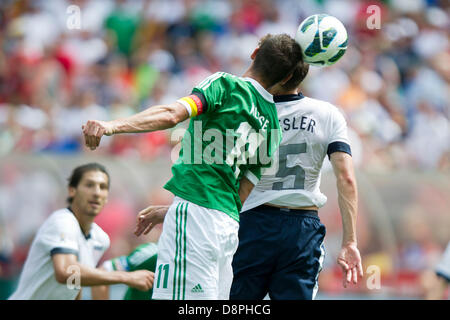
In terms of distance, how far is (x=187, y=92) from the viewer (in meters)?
13.1

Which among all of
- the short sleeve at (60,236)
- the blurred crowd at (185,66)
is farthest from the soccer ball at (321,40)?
the blurred crowd at (185,66)

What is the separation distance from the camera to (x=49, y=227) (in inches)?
253

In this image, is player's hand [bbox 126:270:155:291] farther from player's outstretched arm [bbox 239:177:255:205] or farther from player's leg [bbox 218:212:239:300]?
player's outstretched arm [bbox 239:177:255:205]

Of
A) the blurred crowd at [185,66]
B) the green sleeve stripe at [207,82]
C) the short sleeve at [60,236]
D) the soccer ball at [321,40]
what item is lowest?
the short sleeve at [60,236]

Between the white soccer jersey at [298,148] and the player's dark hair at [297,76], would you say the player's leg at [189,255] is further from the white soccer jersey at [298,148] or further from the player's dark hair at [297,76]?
the player's dark hair at [297,76]

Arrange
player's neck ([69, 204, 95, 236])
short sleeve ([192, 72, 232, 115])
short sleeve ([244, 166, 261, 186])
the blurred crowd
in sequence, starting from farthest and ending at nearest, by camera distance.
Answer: the blurred crowd
player's neck ([69, 204, 95, 236])
short sleeve ([244, 166, 261, 186])
short sleeve ([192, 72, 232, 115])

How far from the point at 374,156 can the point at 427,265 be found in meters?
2.43

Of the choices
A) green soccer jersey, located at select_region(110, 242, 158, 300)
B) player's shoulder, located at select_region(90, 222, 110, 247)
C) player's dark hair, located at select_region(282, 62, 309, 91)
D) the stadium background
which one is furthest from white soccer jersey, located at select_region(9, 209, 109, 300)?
the stadium background

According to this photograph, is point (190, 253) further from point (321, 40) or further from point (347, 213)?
point (321, 40)

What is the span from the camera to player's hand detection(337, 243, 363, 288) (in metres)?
5.18

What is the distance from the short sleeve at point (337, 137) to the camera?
18.0 ft

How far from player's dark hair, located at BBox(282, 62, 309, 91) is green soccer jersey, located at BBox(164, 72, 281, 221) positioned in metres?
0.47

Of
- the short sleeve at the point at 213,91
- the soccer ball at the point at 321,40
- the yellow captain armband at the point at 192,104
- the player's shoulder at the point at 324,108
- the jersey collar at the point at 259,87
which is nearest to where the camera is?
the yellow captain armband at the point at 192,104

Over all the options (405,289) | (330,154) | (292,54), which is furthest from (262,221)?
(405,289)
